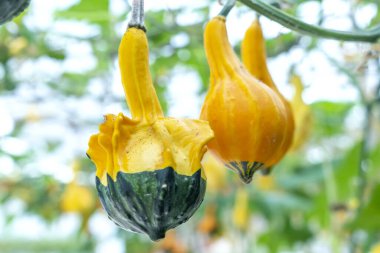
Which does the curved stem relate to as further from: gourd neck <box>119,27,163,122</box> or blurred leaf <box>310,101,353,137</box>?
blurred leaf <box>310,101,353,137</box>

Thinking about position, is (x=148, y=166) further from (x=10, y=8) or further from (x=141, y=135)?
(x=10, y=8)

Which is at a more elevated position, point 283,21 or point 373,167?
point 283,21

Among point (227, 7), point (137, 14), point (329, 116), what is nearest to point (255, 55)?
point (227, 7)

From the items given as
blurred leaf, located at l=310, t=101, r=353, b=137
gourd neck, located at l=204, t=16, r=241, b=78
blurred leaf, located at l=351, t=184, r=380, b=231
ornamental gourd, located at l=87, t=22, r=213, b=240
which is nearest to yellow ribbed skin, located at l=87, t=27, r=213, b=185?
ornamental gourd, located at l=87, t=22, r=213, b=240

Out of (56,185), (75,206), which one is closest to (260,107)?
(75,206)

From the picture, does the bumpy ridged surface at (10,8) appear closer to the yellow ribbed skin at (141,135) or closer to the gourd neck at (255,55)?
the yellow ribbed skin at (141,135)

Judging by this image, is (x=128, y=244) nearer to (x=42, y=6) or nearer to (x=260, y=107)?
(x=42, y=6)

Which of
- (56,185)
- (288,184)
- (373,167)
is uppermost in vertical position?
(373,167)
